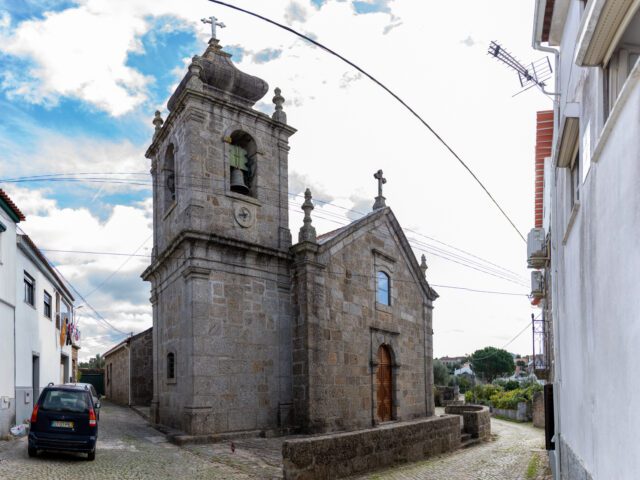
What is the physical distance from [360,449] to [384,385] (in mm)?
7537

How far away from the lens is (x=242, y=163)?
16703mm

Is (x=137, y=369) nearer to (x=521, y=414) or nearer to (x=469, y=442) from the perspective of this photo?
(x=469, y=442)

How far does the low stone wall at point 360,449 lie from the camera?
1025 cm

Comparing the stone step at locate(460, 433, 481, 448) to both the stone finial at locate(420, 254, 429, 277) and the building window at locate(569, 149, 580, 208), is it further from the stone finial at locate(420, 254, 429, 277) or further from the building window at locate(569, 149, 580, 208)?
the building window at locate(569, 149, 580, 208)

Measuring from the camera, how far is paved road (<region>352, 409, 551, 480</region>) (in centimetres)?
1210

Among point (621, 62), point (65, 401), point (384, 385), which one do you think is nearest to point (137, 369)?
point (384, 385)

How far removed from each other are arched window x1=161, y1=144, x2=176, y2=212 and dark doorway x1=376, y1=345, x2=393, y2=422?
26.3 feet

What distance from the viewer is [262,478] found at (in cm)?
1052

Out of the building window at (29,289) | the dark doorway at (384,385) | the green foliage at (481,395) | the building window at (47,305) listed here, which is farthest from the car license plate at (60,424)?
the green foliage at (481,395)

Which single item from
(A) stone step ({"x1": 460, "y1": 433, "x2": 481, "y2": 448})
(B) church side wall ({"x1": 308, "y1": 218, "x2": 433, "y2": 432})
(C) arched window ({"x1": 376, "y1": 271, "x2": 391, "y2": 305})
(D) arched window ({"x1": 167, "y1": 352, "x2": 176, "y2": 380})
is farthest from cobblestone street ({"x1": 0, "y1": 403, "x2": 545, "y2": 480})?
(C) arched window ({"x1": 376, "y1": 271, "x2": 391, "y2": 305})

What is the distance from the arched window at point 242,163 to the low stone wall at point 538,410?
48.8ft

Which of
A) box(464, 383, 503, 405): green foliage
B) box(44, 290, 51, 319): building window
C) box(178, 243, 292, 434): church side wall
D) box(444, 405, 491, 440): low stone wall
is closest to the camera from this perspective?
box(178, 243, 292, 434): church side wall

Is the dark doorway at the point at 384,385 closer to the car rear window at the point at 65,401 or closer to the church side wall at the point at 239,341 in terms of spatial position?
the church side wall at the point at 239,341

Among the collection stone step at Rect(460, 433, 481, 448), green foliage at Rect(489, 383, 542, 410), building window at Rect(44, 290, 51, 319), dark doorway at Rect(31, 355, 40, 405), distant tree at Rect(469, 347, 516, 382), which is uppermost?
building window at Rect(44, 290, 51, 319)
